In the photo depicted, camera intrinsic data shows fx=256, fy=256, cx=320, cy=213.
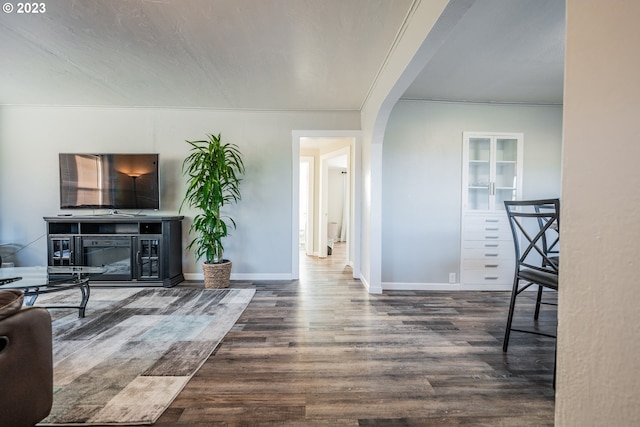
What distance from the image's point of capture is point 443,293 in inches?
127

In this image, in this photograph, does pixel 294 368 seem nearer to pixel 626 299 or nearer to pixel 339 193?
pixel 626 299

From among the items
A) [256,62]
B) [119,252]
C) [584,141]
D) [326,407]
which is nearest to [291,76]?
[256,62]

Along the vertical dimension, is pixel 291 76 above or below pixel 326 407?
above

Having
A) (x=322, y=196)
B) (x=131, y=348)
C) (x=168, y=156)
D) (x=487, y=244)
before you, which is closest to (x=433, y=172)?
(x=487, y=244)

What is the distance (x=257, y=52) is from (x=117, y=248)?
2964mm

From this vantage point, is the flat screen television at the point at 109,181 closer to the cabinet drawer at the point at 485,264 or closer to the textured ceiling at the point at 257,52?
the textured ceiling at the point at 257,52

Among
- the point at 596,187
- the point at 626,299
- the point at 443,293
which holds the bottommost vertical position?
the point at 443,293

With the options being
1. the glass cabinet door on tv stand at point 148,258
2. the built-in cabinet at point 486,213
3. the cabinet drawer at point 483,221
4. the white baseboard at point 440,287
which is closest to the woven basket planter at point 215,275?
the glass cabinet door on tv stand at point 148,258

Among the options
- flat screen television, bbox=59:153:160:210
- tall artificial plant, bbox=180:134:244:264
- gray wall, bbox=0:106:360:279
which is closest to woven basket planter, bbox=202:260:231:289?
tall artificial plant, bbox=180:134:244:264

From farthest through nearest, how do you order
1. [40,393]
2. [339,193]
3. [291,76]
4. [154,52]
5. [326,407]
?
[339,193] → [291,76] → [154,52] → [326,407] → [40,393]

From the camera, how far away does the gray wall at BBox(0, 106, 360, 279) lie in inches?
141

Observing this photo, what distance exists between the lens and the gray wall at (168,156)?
11.7 ft

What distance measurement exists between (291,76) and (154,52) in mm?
1253

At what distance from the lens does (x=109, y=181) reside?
3479mm
